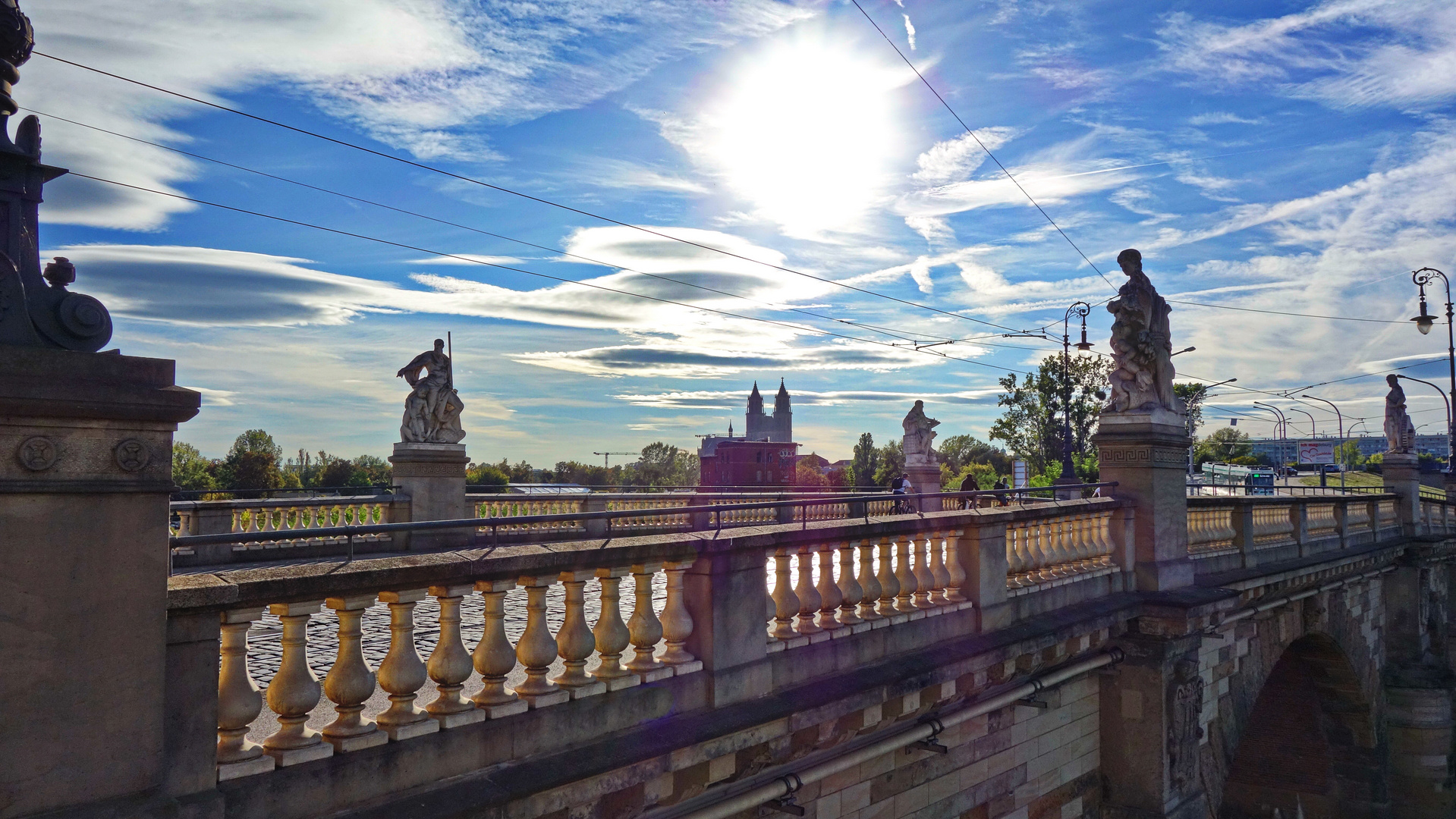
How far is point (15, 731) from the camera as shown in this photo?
8.77 ft

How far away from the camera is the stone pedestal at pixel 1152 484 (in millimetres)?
9898

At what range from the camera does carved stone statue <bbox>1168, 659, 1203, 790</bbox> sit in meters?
9.14

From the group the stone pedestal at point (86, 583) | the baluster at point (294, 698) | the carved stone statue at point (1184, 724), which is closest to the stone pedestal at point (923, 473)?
the carved stone statue at point (1184, 724)

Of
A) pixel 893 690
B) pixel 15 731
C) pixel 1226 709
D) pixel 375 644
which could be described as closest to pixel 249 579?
pixel 15 731

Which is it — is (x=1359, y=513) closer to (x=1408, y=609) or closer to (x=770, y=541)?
(x=1408, y=609)

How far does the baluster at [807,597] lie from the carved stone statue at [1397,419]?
21796 millimetres

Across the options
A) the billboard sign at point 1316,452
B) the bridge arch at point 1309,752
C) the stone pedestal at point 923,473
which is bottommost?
the bridge arch at point 1309,752

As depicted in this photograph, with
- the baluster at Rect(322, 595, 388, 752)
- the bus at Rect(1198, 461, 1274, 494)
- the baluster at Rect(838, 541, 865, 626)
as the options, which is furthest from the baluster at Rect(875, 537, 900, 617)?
the bus at Rect(1198, 461, 1274, 494)

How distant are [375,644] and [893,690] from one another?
12.6ft

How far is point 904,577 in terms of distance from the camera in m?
6.58

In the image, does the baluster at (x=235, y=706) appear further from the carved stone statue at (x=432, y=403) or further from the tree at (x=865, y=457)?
the tree at (x=865, y=457)

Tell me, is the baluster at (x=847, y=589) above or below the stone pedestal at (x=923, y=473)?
below

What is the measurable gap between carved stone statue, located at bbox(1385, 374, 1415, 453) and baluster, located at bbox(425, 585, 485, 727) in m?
24.3

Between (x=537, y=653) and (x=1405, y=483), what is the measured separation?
24.6 metres
